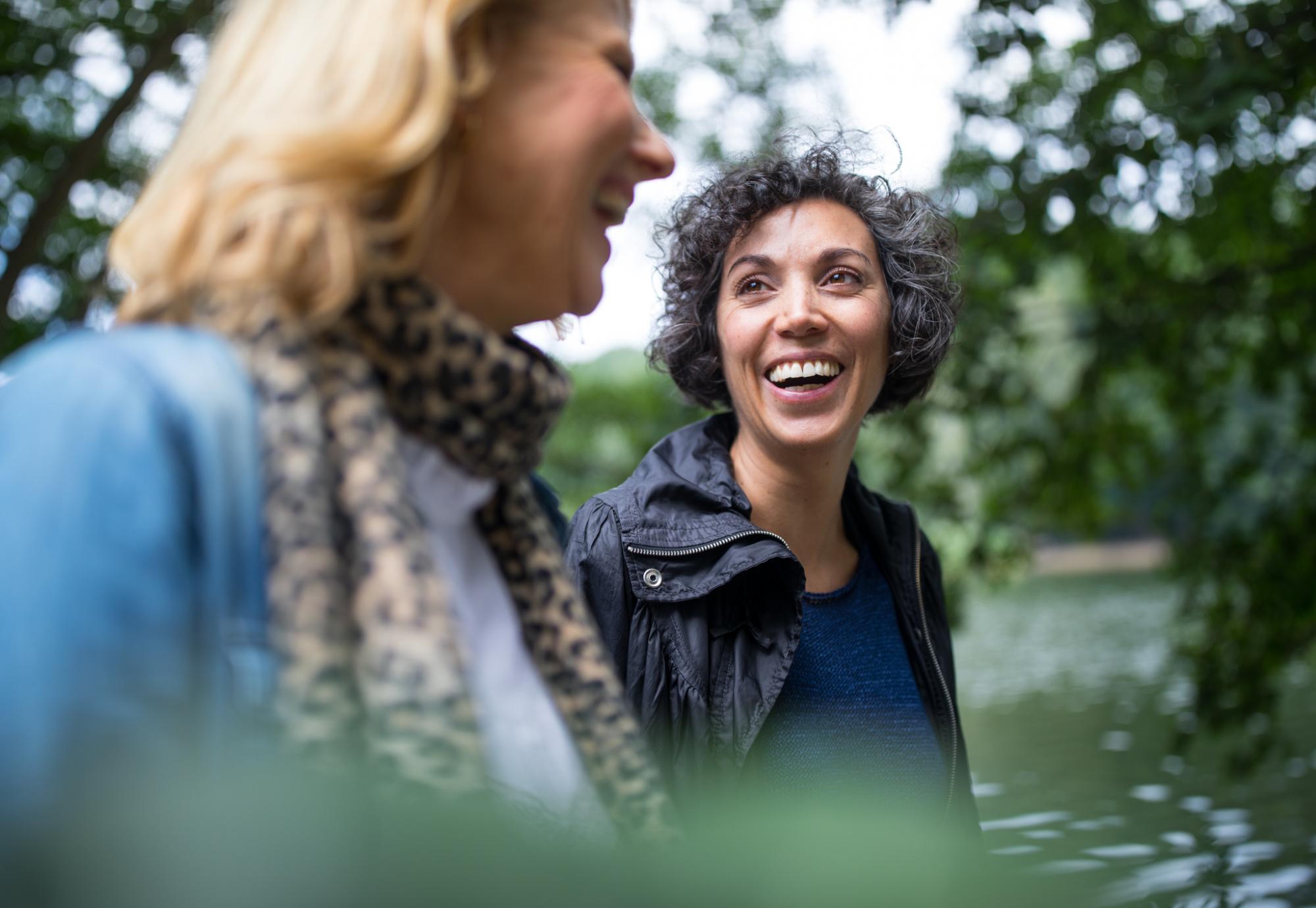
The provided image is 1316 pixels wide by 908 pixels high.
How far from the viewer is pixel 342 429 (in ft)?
3.24

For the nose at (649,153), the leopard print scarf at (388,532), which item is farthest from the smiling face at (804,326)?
the leopard print scarf at (388,532)

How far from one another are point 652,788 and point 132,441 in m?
0.62

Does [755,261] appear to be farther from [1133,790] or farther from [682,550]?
[1133,790]

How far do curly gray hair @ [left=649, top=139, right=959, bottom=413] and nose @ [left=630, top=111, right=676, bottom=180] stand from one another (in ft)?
4.76

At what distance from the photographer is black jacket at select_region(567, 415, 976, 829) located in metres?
2.26

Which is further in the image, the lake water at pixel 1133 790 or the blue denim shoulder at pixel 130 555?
the lake water at pixel 1133 790

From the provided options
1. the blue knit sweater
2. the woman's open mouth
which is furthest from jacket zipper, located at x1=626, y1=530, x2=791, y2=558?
the woman's open mouth

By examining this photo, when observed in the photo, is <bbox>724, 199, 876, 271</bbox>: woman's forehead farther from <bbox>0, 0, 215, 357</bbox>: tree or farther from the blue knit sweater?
<bbox>0, 0, 215, 357</bbox>: tree

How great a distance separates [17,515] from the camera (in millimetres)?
784

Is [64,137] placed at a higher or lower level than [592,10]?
higher

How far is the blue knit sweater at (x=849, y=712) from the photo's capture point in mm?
2311

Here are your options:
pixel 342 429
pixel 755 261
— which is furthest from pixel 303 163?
pixel 755 261

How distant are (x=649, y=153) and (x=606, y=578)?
120 cm

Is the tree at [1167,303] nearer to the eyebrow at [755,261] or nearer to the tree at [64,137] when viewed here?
the eyebrow at [755,261]
